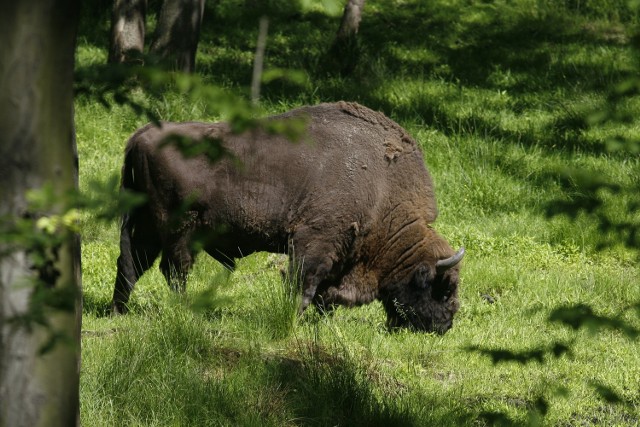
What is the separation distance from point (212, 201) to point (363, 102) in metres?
6.49

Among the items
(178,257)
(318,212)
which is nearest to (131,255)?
(178,257)

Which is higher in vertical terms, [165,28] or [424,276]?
[165,28]

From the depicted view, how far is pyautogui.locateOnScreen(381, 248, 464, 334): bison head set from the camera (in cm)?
827

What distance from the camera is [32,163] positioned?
2760mm

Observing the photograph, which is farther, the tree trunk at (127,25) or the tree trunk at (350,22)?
the tree trunk at (350,22)

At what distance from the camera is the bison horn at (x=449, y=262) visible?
820 cm

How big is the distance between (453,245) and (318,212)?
2.72 metres

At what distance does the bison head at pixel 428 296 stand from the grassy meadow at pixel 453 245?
0.20m

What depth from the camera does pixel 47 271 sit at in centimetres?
272

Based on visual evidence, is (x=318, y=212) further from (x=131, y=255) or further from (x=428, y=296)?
(x=131, y=255)

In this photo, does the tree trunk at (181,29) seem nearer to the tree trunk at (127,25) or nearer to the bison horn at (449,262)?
the tree trunk at (127,25)

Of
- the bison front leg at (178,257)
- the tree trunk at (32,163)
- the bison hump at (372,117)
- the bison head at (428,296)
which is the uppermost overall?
the tree trunk at (32,163)

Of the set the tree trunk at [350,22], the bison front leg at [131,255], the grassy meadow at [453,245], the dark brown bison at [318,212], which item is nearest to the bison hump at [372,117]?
the dark brown bison at [318,212]

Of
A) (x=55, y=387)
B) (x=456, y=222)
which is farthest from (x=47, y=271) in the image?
(x=456, y=222)
